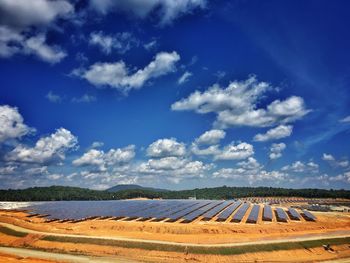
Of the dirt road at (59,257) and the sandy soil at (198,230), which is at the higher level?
the sandy soil at (198,230)

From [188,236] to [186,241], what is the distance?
4340 mm

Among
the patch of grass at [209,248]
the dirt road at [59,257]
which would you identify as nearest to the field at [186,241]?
the patch of grass at [209,248]

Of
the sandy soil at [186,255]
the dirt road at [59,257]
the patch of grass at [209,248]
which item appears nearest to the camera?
the dirt road at [59,257]

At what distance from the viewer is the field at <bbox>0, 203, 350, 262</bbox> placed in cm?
5712

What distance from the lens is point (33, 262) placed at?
50.3 meters

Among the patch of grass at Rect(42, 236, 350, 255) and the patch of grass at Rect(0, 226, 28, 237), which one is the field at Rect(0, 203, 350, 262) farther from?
the patch of grass at Rect(0, 226, 28, 237)

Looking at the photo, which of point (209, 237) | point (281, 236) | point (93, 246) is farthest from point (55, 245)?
point (281, 236)

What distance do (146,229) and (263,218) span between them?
39049 mm

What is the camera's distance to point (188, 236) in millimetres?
67375

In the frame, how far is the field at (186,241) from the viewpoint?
57125 millimetres

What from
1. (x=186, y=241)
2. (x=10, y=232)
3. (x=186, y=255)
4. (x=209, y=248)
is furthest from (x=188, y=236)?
(x=10, y=232)

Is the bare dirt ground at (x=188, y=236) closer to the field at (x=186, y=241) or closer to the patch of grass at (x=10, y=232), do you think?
the field at (x=186, y=241)

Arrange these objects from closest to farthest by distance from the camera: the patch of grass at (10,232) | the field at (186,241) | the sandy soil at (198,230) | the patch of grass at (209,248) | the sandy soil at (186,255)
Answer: the sandy soil at (186,255), the field at (186,241), the patch of grass at (209,248), the sandy soil at (198,230), the patch of grass at (10,232)

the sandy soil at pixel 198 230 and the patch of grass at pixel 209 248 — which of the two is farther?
the sandy soil at pixel 198 230
